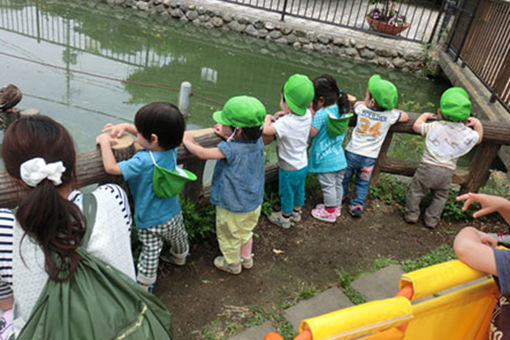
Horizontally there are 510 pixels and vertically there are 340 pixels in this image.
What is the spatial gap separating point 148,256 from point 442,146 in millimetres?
2639

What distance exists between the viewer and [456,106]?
11.1 feet

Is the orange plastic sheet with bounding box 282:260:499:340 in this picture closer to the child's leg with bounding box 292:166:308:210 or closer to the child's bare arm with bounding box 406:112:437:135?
the child's leg with bounding box 292:166:308:210

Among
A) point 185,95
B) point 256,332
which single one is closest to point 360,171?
point 256,332

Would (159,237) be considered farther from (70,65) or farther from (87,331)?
(70,65)

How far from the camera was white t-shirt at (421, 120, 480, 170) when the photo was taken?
3.52 meters

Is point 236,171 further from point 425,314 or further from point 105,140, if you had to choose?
point 425,314

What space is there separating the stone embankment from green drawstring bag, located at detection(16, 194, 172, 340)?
31.6ft

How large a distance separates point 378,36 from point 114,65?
6.81m

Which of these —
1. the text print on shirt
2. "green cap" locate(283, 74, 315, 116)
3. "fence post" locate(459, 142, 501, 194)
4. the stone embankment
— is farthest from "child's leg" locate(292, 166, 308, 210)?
the stone embankment

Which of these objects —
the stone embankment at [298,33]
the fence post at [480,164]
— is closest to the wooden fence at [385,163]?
the fence post at [480,164]

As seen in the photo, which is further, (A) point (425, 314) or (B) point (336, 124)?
A: (B) point (336, 124)

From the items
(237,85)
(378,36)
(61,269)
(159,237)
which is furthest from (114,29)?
(61,269)

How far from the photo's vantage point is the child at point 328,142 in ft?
11.0

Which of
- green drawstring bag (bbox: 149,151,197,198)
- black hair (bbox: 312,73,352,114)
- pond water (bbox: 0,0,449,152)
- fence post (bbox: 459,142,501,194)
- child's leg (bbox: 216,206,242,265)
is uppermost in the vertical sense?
black hair (bbox: 312,73,352,114)
